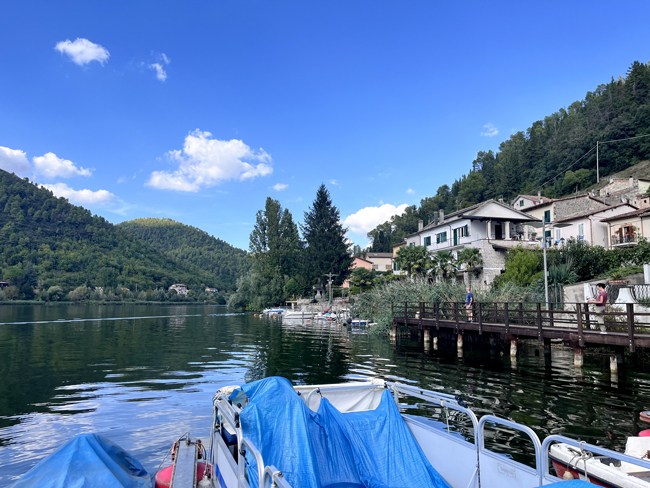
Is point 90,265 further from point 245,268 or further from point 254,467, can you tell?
point 254,467

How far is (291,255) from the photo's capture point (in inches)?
3140

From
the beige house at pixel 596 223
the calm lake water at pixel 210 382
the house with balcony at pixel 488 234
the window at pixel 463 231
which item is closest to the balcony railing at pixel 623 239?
the beige house at pixel 596 223

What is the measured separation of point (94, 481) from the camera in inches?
192

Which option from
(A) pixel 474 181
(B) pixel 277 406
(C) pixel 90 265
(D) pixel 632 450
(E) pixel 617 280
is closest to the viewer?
(B) pixel 277 406

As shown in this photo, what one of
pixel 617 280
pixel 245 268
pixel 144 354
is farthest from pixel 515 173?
pixel 245 268

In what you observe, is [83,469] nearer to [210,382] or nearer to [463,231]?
[210,382]

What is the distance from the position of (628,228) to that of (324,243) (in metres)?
43.9

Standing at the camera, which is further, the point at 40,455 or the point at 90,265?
the point at 90,265

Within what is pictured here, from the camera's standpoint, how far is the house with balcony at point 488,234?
3903 centimetres

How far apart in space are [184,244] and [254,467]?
195748 millimetres

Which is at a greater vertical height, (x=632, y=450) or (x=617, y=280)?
(x=617, y=280)

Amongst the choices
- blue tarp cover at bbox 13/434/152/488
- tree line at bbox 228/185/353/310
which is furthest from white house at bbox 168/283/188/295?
blue tarp cover at bbox 13/434/152/488

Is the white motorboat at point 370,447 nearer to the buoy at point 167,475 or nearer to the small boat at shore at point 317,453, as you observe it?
the small boat at shore at point 317,453

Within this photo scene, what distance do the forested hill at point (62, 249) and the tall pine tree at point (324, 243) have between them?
6899cm
